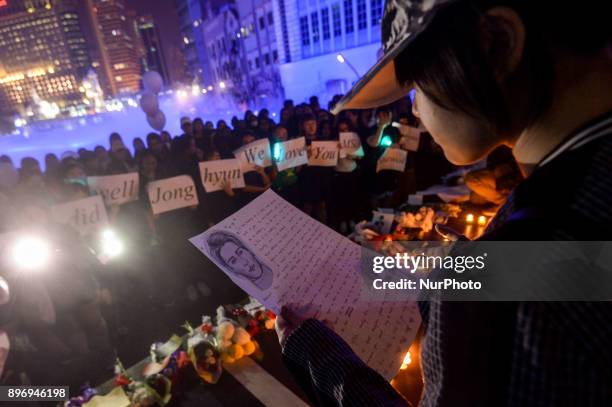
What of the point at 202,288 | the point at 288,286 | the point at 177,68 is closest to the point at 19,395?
the point at 202,288

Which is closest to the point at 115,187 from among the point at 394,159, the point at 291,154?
the point at 291,154

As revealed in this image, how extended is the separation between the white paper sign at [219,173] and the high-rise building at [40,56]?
54272 mm

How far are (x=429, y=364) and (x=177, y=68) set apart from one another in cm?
8173

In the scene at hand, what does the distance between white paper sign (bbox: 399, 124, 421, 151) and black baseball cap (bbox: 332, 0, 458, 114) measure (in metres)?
4.70

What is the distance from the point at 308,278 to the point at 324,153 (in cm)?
394

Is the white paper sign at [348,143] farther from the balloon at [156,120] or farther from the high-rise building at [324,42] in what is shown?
the high-rise building at [324,42]

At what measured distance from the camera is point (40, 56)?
68.5m

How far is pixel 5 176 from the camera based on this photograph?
5062mm

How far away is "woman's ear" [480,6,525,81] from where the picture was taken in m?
0.48

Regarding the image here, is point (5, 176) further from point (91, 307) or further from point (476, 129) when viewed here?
point (476, 129)

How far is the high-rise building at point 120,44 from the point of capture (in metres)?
114

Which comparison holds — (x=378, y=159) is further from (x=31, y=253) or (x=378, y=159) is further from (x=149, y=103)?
(x=149, y=103)

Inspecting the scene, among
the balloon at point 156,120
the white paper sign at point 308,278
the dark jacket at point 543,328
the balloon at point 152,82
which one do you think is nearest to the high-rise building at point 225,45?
the balloon at point 152,82

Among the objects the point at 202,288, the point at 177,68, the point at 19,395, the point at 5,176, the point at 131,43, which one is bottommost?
the point at 202,288
